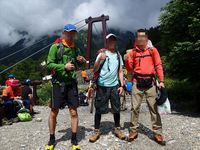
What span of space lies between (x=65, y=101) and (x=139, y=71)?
142 centimetres

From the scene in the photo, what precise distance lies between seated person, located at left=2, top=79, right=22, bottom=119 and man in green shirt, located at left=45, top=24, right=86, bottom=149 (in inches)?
128

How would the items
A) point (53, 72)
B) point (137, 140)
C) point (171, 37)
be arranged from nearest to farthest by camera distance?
point (53, 72) → point (137, 140) → point (171, 37)

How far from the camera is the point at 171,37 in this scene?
10148mm

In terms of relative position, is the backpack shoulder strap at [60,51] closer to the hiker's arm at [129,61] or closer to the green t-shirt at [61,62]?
the green t-shirt at [61,62]

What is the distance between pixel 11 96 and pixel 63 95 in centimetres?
403

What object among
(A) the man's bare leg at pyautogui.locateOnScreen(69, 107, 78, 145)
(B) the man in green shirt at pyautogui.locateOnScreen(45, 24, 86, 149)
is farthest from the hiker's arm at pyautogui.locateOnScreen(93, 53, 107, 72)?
(A) the man's bare leg at pyautogui.locateOnScreen(69, 107, 78, 145)

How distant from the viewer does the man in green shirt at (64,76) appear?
5.28m

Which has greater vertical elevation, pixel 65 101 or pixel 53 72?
pixel 53 72

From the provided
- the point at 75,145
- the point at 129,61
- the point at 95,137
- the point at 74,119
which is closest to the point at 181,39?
the point at 129,61

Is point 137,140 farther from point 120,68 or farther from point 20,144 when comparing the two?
point 20,144

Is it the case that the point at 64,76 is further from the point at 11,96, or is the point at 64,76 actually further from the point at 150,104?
the point at 11,96

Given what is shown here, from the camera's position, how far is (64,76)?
5316 millimetres

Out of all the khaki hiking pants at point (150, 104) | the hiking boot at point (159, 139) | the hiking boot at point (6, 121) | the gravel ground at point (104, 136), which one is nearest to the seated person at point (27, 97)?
the hiking boot at point (6, 121)

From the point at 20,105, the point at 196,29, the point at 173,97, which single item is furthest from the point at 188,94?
the point at 20,105
